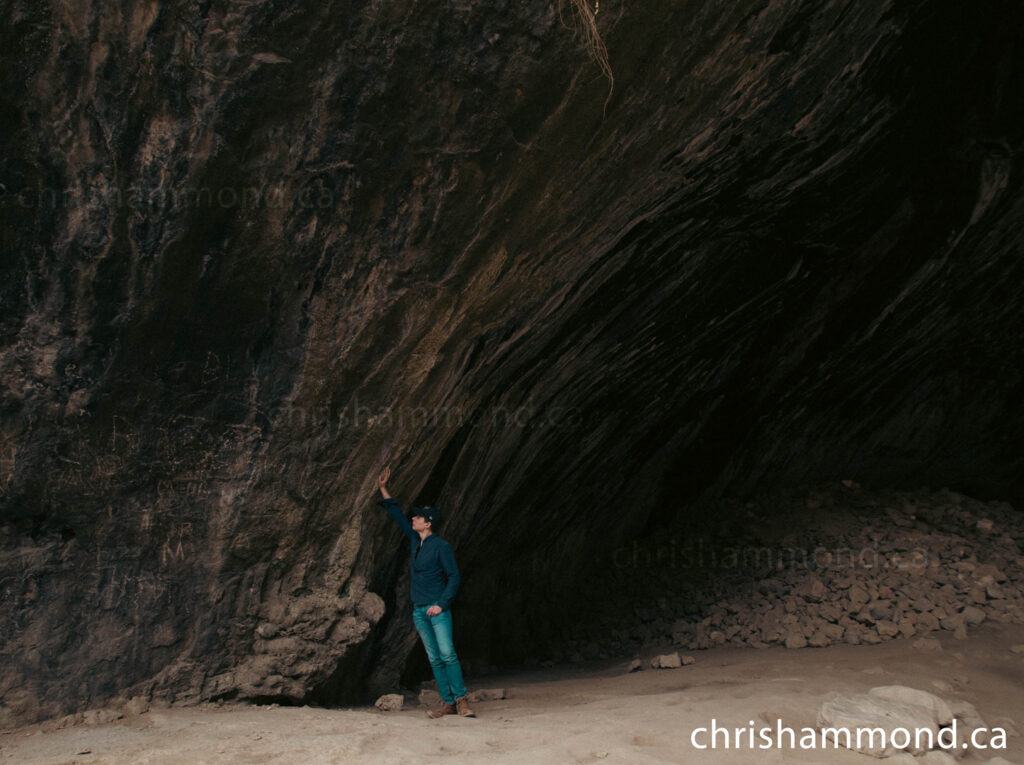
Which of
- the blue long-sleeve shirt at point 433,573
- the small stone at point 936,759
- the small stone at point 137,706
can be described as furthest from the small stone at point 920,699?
the small stone at point 137,706

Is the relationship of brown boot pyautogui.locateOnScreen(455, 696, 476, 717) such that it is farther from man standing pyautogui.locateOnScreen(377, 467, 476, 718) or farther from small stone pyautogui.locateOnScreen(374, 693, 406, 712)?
small stone pyautogui.locateOnScreen(374, 693, 406, 712)

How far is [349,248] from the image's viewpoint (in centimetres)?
477

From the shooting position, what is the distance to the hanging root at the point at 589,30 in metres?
4.25

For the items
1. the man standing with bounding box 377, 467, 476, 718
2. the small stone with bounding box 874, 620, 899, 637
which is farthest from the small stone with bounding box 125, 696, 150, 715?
the small stone with bounding box 874, 620, 899, 637

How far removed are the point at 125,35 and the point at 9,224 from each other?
110 centimetres

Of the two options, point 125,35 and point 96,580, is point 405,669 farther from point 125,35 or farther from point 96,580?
Answer: point 125,35

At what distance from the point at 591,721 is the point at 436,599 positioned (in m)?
1.23

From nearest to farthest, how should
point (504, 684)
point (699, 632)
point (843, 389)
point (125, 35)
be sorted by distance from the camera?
1. point (125, 35)
2. point (504, 684)
3. point (699, 632)
4. point (843, 389)

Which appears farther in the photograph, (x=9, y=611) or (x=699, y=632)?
(x=699, y=632)

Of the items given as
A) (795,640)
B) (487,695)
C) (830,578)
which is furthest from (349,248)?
(830,578)

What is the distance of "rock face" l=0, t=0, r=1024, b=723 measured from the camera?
13.7ft

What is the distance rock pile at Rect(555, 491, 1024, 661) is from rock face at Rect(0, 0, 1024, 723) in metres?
2.55

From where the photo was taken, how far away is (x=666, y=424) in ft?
26.8

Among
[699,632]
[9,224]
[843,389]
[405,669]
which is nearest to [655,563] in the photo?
[699,632]
